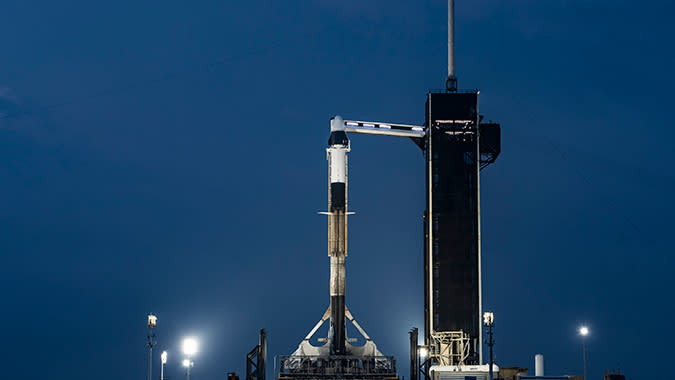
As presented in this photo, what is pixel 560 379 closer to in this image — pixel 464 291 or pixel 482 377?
pixel 482 377

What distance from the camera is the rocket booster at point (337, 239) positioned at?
6975cm

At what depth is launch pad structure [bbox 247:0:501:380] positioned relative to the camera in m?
69.2

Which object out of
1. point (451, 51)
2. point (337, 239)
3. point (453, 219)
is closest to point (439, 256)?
point (453, 219)

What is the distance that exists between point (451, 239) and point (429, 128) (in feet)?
34.4

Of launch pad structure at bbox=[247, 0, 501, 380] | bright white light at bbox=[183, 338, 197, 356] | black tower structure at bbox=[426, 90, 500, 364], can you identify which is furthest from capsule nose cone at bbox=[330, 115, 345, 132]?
bright white light at bbox=[183, 338, 197, 356]

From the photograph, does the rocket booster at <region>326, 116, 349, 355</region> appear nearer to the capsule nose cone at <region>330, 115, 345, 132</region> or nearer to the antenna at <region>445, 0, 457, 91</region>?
the capsule nose cone at <region>330, 115, 345, 132</region>

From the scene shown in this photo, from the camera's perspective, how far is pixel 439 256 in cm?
7075

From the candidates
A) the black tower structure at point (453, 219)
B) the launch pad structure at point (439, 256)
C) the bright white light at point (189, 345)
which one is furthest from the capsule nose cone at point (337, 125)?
the bright white light at point (189, 345)

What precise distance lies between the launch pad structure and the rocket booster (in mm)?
88

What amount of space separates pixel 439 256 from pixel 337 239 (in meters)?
9.30

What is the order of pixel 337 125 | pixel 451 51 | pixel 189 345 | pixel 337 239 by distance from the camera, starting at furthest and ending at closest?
1. pixel 451 51
2. pixel 337 125
3. pixel 337 239
4. pixel 189 345

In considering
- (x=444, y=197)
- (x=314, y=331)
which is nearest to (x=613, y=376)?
(x=444, y=197)

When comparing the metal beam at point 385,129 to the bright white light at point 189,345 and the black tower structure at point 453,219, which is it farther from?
the bright white light at point 189,345

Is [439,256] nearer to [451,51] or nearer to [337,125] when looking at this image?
[337,125]
